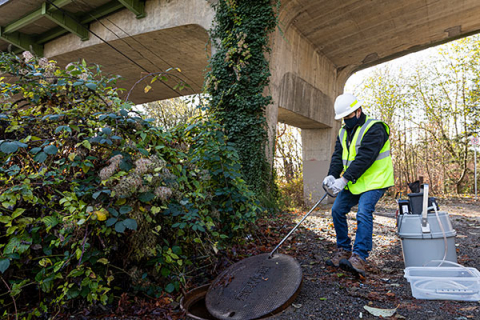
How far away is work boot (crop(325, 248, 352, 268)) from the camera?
370 centimetres

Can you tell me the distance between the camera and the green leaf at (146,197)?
2.70m

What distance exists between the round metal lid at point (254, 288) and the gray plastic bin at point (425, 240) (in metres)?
1.25

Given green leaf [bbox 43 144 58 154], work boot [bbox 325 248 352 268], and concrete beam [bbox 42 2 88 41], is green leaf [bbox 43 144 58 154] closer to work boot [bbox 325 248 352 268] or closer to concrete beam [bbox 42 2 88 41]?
work boot [bbox 325 248 352 268]

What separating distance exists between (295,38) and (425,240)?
657 cm

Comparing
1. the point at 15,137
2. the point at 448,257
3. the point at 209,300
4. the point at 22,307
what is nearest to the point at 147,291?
the point at 209,300

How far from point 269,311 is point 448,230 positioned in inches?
80.3

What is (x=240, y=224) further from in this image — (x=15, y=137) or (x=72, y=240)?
(x=15, y=137)

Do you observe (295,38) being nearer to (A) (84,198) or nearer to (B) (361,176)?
(B) (361,176)

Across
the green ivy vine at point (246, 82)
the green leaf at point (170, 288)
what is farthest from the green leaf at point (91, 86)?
the green ivy vine at point (246, 82)

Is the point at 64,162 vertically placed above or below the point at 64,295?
above

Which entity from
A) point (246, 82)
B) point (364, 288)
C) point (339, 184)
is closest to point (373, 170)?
point (339, 184)

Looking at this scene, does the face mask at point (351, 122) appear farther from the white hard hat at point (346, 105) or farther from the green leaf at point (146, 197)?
the green leaf at point (146, 197)

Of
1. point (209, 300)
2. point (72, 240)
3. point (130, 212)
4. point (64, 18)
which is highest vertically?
point (64, 18)

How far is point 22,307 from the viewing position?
2.66 m
